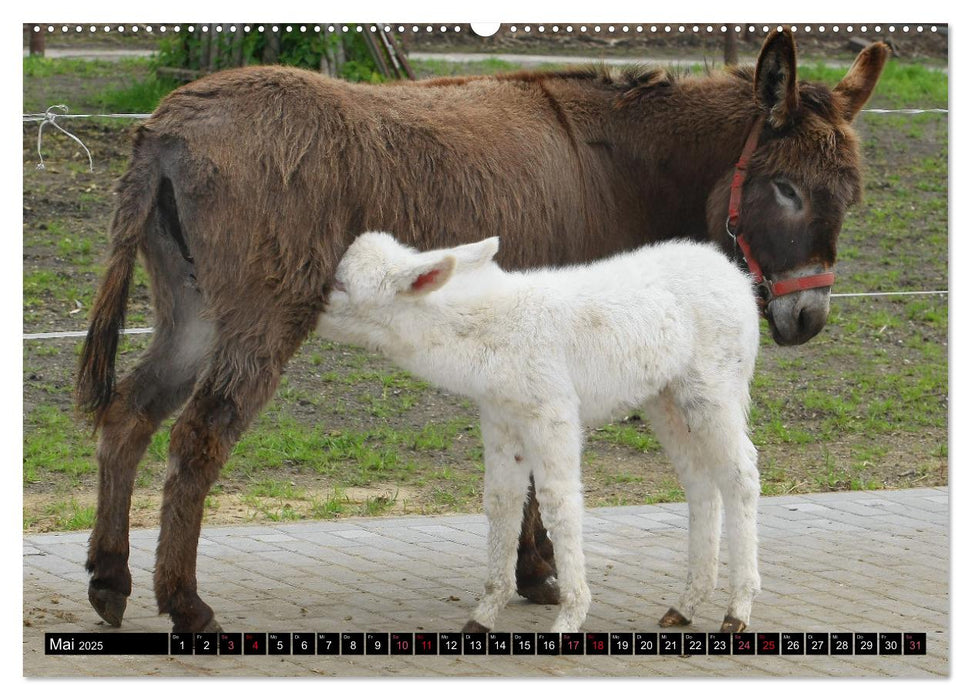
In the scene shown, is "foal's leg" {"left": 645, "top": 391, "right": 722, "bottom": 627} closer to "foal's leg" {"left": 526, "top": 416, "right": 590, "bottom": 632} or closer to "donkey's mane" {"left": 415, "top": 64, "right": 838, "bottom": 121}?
"foal's leg" {"left": 526, "top": 416, "right": 590, "bottom": 632}

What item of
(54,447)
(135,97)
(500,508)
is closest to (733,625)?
(500,508)

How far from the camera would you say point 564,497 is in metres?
4.74

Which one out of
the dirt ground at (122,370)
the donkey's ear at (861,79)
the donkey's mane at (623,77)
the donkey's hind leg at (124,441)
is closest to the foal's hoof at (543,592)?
the dirt ground at (122,370)

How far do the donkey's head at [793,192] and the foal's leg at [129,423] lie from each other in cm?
239

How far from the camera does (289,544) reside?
674 centimetres

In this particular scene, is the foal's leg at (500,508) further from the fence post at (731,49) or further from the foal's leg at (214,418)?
the fence post at (731,49)

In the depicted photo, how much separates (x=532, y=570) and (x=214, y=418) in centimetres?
182

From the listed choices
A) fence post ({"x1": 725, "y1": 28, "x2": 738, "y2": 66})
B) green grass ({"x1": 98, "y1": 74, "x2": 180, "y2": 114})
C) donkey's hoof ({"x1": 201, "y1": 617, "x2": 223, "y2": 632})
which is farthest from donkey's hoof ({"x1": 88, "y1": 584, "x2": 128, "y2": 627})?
fence post ({"x1": 725, "y1": 28, "x2": 738, "y2": 66})

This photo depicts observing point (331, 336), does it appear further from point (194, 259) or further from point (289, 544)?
point (289, 544)

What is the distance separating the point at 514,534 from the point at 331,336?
1.06 meters

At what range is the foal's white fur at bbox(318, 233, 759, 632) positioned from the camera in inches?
188

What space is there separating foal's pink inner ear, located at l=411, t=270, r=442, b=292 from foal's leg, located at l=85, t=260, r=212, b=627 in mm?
1023

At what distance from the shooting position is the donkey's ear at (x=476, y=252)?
4759 millimetres

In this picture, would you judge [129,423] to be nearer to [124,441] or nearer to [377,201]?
[124,441]
